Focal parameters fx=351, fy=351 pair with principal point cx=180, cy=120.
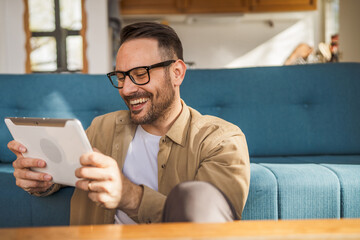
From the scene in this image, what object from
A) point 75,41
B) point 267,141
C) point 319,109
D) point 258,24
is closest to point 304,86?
point 319,109

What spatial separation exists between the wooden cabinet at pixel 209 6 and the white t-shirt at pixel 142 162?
410 centimetres

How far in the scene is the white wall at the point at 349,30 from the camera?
3.10m

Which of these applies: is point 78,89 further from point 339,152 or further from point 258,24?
point 258,24

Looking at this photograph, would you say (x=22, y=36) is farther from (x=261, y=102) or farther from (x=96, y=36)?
(x=261, y=102)

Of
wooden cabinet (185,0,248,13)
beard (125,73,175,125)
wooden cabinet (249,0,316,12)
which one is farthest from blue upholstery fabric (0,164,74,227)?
wooden cabinet (249,0,316,12)

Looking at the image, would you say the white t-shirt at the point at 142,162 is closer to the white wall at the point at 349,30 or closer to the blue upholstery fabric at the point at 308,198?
the blue upholstery fabric at the point at 308,198

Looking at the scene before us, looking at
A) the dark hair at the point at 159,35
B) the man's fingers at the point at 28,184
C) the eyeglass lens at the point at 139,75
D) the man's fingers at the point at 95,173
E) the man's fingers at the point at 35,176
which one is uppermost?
the dark hair at the point at 159,35

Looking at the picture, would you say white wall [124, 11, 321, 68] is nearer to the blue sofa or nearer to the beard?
the blue sofa

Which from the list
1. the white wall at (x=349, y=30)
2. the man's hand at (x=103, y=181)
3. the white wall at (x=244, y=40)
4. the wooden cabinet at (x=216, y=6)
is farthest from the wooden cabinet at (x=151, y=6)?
the man's hand at (x=103, y=181)

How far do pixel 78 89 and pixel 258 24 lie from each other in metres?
4.49

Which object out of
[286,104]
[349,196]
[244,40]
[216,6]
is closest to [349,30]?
[286,104]

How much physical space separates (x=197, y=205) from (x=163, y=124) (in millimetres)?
524

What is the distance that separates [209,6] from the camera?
5082mm

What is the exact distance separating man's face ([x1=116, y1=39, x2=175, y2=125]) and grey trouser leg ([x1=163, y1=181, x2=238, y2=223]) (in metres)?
0.43
